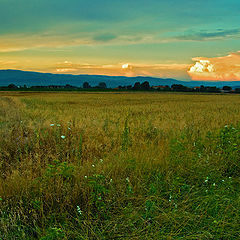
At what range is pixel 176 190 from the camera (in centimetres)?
401

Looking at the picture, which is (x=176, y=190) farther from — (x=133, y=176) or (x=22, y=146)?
(x=22, y=146)

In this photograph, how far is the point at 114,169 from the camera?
15.0 ft

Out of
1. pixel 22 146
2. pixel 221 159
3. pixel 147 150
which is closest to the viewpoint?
pixel 221 159

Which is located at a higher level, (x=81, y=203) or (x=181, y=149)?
(x=181, y=149)

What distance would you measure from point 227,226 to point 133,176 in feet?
5.95

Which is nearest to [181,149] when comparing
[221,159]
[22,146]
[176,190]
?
[221,159]

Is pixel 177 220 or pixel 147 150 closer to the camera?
pixel 177 220

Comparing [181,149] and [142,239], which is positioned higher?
[181,149]

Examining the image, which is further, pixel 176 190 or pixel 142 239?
pixel 176 190

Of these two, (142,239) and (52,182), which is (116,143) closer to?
(52,182)

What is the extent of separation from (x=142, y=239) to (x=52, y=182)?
179 cm

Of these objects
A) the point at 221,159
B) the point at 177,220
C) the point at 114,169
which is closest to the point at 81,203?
the point at 114,169

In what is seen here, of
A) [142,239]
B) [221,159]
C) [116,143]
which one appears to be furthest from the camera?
[116,143]

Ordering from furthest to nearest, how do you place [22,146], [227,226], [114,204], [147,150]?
[22,146], [147,150], [114,204], [227,226]
